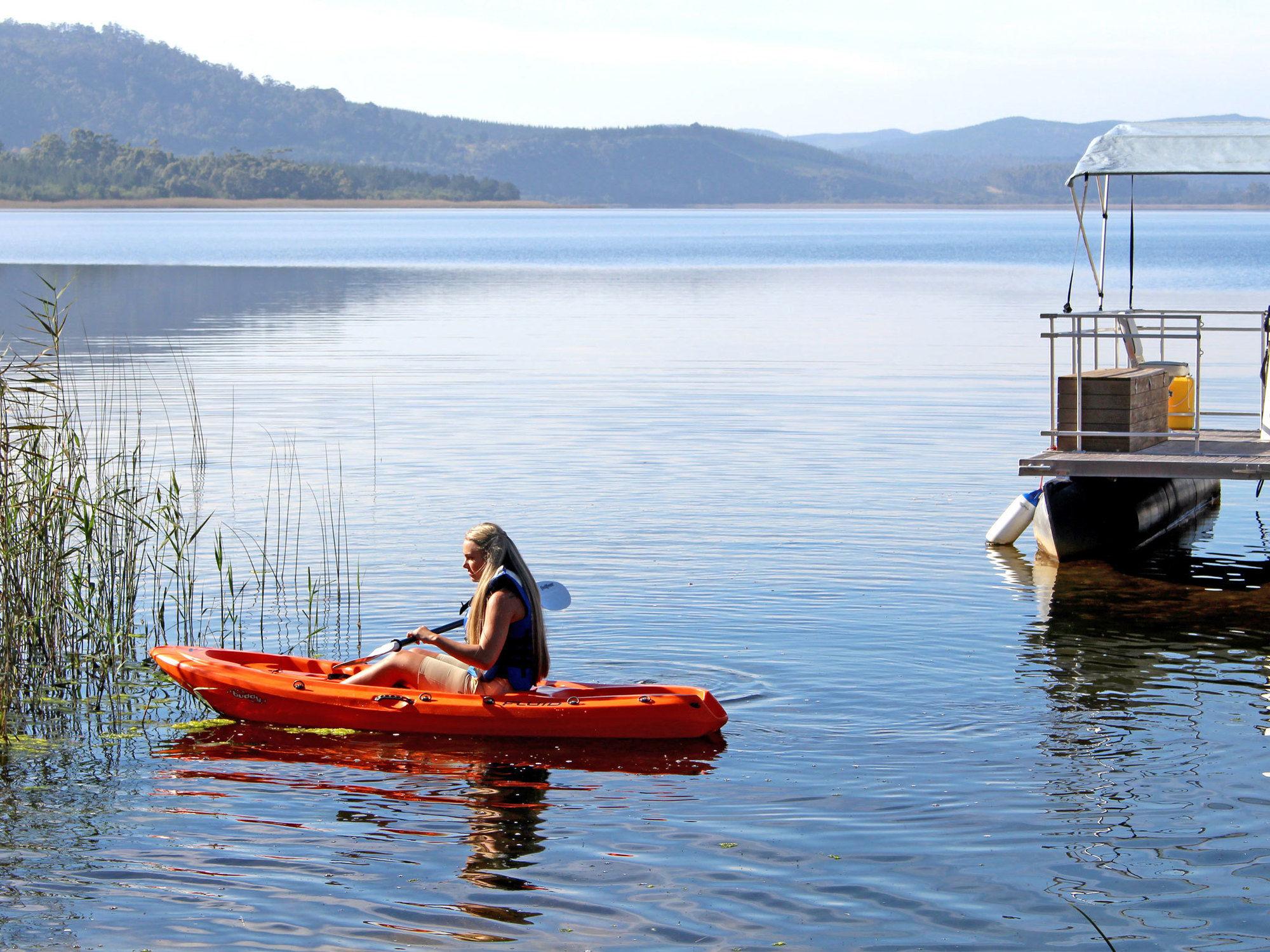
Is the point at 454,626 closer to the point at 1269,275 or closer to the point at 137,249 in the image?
the point at 1269,275

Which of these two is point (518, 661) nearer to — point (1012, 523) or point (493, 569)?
point (493, 569)

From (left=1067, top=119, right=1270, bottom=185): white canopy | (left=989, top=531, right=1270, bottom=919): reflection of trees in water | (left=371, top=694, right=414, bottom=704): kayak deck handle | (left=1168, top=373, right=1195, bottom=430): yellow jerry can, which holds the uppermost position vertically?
(left=1067, top=119, right=1270, bottom=185): white canopy

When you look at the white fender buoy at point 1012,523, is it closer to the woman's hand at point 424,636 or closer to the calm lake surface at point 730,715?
the calm lake surface at point 730,715

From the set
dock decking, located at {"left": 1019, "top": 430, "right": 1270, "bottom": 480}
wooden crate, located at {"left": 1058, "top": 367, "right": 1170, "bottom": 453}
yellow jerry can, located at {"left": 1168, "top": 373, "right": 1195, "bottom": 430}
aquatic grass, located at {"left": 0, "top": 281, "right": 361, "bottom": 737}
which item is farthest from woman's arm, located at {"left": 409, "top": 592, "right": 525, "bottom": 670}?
yellow jerry can, located at {"left": 1168, "top": 373, "right": 1195, "bottom": 430}

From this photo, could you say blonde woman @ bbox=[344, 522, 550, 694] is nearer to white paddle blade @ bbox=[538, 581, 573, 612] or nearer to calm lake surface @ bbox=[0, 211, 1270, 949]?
calm lake surface @ bbox=[0, 211, 1270, 949]

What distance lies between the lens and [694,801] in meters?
7.31

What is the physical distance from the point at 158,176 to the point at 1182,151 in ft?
504

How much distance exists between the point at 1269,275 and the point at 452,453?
4539 centimetres

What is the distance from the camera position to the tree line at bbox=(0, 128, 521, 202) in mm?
149500

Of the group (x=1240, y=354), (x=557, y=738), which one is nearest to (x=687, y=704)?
(x=557, y=738)

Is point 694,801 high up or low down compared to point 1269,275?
down

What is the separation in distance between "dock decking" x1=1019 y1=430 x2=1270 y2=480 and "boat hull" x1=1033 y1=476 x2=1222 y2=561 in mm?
602

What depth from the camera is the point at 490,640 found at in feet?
26.1

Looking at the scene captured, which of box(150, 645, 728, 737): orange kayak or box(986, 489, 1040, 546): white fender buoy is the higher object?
box(986, 489, 1040, 546): white fender buoy
